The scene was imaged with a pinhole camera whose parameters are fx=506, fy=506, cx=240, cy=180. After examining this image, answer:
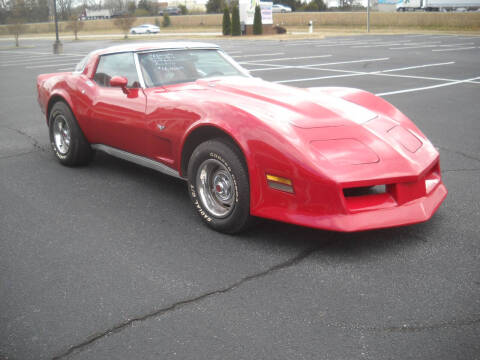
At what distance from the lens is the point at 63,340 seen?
7.79 feet

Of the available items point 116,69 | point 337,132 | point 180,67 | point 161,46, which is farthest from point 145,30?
point 337,132

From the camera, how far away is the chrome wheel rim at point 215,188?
11.5 ft

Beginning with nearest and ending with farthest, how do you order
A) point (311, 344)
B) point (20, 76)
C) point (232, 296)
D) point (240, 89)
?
1. point (311, 344)
2. point (232, 296)
3. point (240, 89)
4. point (20, 76)

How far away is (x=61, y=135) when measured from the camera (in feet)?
17.6

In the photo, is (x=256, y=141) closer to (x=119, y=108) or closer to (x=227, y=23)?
(x=119, y=108)

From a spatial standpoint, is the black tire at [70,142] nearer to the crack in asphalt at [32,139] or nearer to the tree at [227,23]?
the crack in asphalt at [32,139]

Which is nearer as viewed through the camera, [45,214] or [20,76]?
[45,214]

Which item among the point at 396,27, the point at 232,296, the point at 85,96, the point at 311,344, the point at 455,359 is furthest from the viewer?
the point at 396,27

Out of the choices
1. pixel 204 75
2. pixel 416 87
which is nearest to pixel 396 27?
pixel 416 87

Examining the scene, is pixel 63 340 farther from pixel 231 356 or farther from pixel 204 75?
pixel 204 75

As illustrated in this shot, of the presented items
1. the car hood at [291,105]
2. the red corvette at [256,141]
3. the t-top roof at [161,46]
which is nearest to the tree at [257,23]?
the t-top roof at [161,46]

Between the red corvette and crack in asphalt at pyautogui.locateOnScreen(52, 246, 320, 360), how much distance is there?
26 cm

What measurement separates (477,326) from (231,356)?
1177 mm

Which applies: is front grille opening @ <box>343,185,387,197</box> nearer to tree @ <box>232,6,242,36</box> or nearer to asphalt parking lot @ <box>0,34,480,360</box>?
asphalt parking lot @ <box>0,34,480,360</box>
